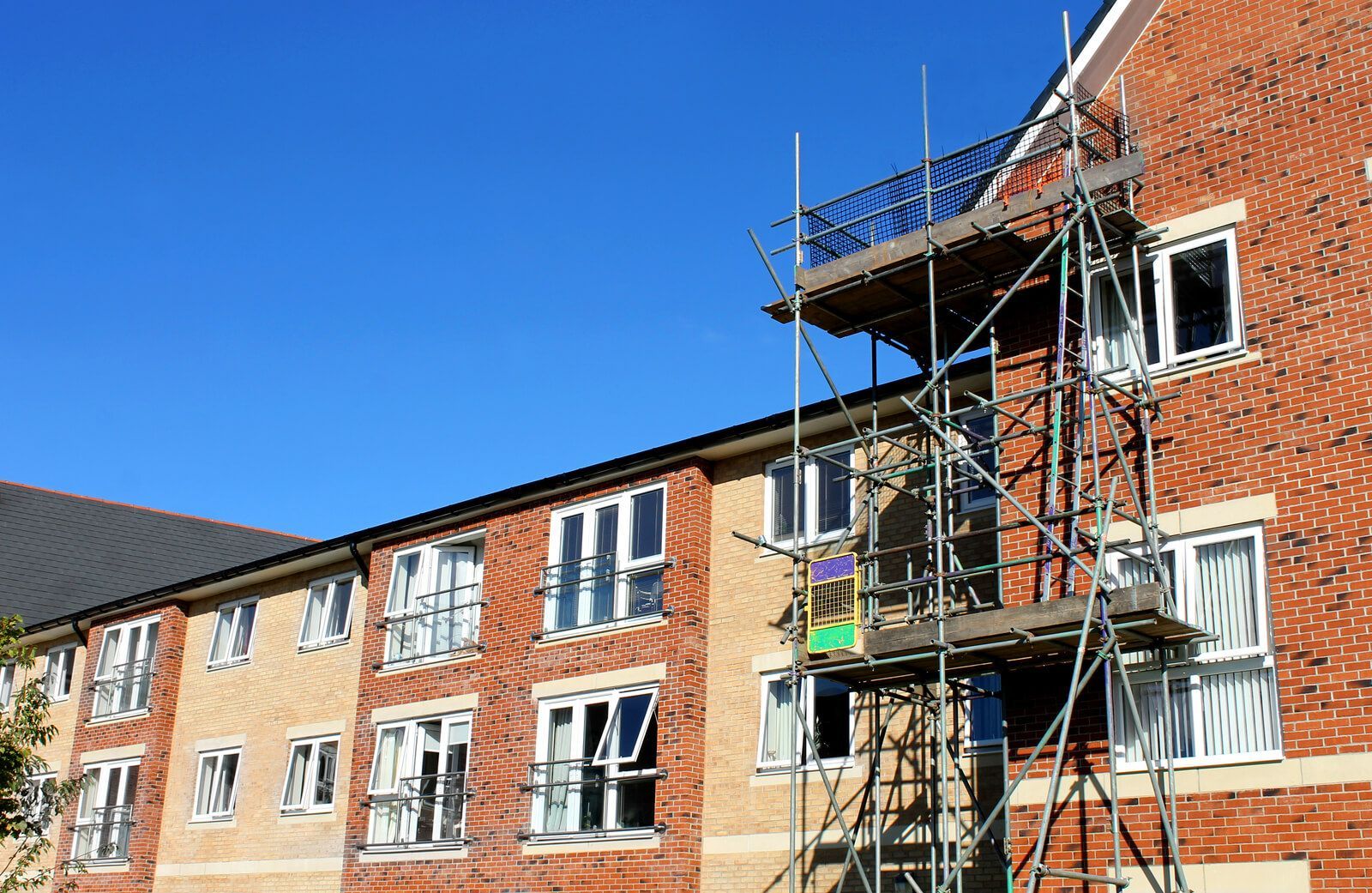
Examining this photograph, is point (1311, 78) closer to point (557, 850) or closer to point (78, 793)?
point (557, 850)

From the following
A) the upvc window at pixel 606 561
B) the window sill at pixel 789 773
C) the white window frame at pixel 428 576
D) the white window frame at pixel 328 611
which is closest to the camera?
the window sill at pixel 789 773

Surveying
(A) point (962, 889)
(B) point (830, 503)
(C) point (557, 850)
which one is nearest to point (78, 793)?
(C) point (557, 850)

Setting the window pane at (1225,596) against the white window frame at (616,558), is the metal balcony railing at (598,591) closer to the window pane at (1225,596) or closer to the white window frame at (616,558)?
the white window frame at (616,558)

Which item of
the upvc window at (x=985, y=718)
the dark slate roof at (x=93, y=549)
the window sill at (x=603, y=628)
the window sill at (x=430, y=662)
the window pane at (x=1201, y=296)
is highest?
the dark slate roof at (x=93, y=549)

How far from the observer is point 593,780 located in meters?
19.1

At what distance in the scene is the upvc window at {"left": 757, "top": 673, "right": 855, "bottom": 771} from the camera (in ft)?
55.4

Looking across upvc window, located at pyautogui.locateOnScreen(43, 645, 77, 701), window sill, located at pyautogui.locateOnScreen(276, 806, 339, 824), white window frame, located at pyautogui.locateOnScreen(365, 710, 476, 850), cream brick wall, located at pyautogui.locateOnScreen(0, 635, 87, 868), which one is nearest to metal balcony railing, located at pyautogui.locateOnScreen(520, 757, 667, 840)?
white window frame, located at pyautogui.locateOnScreen(365, 710, 476, 850)

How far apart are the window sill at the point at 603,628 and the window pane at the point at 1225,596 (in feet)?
24.1

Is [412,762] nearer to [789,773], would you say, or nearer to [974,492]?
[789,773]

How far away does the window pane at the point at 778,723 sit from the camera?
1759cm

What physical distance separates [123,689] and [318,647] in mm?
5857

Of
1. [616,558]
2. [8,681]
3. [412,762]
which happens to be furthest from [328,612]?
[8,681]

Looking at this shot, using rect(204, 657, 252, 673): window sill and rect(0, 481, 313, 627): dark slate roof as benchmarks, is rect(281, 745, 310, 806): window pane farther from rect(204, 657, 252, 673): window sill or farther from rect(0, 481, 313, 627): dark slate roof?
rect(0, 481, 313, 627): dark slate roof

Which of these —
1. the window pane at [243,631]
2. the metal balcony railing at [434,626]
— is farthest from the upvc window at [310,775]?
the window pane at [243,631]
